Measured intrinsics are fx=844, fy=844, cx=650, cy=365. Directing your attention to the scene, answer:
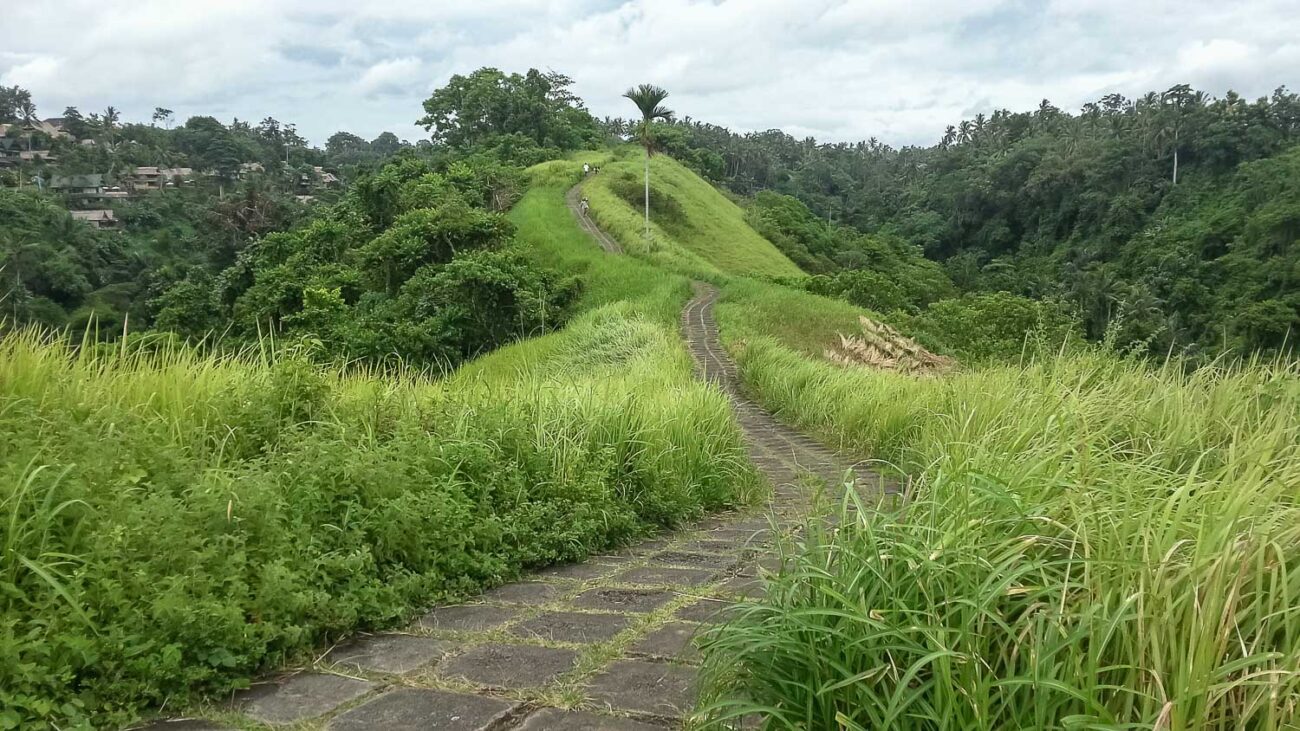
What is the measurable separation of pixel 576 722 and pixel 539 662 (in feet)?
1.44

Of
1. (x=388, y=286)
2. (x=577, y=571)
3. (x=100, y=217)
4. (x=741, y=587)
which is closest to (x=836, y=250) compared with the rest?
(x=388, y=286)

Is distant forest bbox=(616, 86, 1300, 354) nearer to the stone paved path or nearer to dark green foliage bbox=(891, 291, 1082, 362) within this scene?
dark green foliage bbox=(891, 291, 1082, 362)

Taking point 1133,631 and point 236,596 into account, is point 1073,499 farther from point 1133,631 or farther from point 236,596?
point 236,596

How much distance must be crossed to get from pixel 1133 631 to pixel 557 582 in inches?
90.5

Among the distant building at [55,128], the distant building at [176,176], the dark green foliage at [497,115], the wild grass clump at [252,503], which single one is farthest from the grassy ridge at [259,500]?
the distant building at [55,128]

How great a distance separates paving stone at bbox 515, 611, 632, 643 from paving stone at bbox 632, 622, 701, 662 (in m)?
0.14

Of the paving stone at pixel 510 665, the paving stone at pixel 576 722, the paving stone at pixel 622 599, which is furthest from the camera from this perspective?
the paving stone at pixel 622 599

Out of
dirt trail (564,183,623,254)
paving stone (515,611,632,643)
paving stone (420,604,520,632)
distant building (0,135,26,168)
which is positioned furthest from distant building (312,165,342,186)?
paving stone (515,611,632,643)

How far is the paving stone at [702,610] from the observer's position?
2953 millimetres

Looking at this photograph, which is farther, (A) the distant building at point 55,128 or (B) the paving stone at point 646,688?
(A) the distant building at point 55,128

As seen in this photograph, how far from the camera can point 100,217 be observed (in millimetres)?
44594

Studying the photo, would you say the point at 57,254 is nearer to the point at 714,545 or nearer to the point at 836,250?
the point at 714,545

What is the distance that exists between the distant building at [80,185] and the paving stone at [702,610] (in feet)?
187

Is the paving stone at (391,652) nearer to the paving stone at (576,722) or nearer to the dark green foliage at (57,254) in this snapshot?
the paving stone at (576,722)
